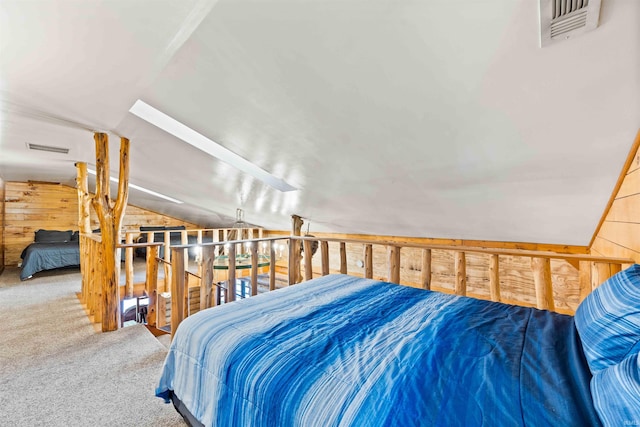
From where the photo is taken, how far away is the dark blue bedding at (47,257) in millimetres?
4949

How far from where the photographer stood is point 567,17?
1100 mm

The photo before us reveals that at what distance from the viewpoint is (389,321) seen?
4.42 ft

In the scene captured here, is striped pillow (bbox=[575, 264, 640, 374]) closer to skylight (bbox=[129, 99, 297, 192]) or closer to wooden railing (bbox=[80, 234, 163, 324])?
skylight (bbox=[129, 99, 297, 192])

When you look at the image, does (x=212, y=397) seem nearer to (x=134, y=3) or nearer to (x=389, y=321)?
(x=389, y=321)

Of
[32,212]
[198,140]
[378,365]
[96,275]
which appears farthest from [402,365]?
[32,212]

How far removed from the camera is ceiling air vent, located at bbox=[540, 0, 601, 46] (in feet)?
3.52

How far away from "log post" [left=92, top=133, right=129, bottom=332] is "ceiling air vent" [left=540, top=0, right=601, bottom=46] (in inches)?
149

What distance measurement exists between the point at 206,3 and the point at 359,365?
1.81 m

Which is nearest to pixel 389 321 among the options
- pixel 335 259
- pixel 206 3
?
pixel 206 3

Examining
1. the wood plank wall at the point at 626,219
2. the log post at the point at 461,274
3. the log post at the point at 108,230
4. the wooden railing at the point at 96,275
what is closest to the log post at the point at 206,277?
the wooden railing at the point at 96,275

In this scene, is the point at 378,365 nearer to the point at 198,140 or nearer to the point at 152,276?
the point at 198,140

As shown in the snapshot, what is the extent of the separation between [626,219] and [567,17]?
153 cm

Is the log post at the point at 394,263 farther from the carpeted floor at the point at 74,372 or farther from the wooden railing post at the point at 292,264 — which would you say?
the carpeted floor at the point at 74,372

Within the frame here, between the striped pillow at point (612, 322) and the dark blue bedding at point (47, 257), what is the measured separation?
285 inches
